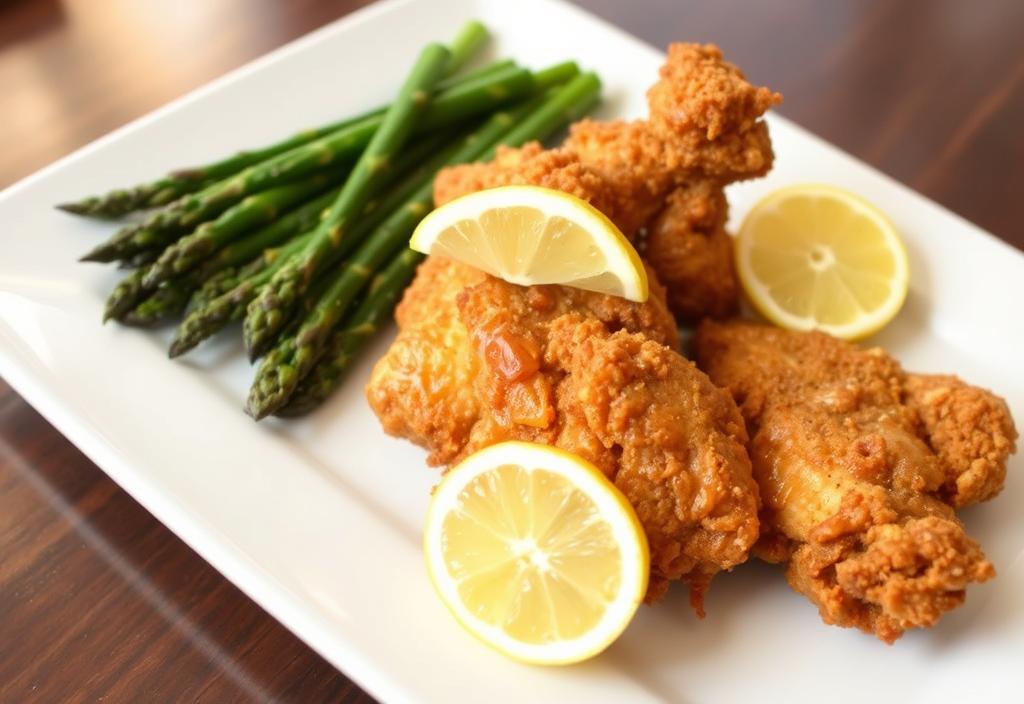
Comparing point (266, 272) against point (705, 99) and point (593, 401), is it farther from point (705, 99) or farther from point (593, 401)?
point (705, 99)

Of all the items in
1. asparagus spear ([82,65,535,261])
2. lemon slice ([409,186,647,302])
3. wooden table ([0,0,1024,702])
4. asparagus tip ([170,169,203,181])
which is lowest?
wooden table ([0,0,1024,702])

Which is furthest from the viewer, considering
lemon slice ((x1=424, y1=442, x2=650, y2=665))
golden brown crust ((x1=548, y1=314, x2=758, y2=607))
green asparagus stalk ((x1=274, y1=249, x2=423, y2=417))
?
green asparagus stalk ((x1=274, y1=249, x2=423, y2=417))

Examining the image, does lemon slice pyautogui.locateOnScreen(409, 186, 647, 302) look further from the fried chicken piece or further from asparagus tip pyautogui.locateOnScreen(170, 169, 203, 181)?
asparagus tip pyautogui.locateOnScreen(170, 169, 203, 181)

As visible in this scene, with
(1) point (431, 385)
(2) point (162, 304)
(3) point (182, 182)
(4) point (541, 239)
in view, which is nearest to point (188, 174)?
(3) point (182, 182)

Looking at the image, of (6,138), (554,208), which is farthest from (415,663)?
(6,138)

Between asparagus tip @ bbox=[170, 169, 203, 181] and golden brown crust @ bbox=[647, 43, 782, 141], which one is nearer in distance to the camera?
golden brown crust @ bbox=[647, 43, 782, 141]

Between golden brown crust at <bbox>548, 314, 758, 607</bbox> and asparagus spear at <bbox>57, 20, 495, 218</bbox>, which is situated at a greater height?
asparagus spear at <bbox>57, 20, 495, 218</bbox>

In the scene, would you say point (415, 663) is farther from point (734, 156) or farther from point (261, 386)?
point (734, 156)

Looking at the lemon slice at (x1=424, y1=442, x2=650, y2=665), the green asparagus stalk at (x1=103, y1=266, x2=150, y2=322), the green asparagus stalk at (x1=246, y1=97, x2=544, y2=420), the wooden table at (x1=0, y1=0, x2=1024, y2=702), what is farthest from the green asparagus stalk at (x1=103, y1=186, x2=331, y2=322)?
the lemon slice at (x1=424, y1=442, x2=650, y2=665)
